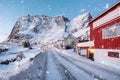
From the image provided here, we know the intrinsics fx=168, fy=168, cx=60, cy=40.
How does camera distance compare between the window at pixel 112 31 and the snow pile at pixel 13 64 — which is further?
the window at pixel 112 31

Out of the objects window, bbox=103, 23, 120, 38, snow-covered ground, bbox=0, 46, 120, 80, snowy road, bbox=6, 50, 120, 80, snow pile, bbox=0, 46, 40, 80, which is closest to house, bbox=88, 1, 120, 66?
window, bbox=103, 23, 120, 38

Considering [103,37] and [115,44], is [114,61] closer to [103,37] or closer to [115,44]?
[115,44]

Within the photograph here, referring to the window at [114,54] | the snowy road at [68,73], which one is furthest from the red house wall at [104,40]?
the snowy road at [68,73]

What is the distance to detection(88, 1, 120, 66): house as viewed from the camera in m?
19.3

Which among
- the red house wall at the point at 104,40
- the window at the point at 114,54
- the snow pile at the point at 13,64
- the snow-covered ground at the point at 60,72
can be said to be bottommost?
the snow pile at the point at 13,64

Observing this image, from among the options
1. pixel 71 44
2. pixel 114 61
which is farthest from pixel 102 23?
pixel 71 44

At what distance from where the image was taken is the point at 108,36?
2183 cm

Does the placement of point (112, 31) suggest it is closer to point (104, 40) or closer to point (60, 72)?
point (104, 40)

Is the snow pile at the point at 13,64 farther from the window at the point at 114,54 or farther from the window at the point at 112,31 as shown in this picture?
the window at the point at 112,31

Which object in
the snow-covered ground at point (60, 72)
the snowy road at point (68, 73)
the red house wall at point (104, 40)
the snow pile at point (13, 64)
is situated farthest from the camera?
the red house wall at point (104, 40)

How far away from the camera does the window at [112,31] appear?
19263mm

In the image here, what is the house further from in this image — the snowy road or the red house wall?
the snowy road

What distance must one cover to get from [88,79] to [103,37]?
14.1 meters

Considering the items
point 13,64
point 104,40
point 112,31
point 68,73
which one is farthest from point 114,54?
point 13,64
